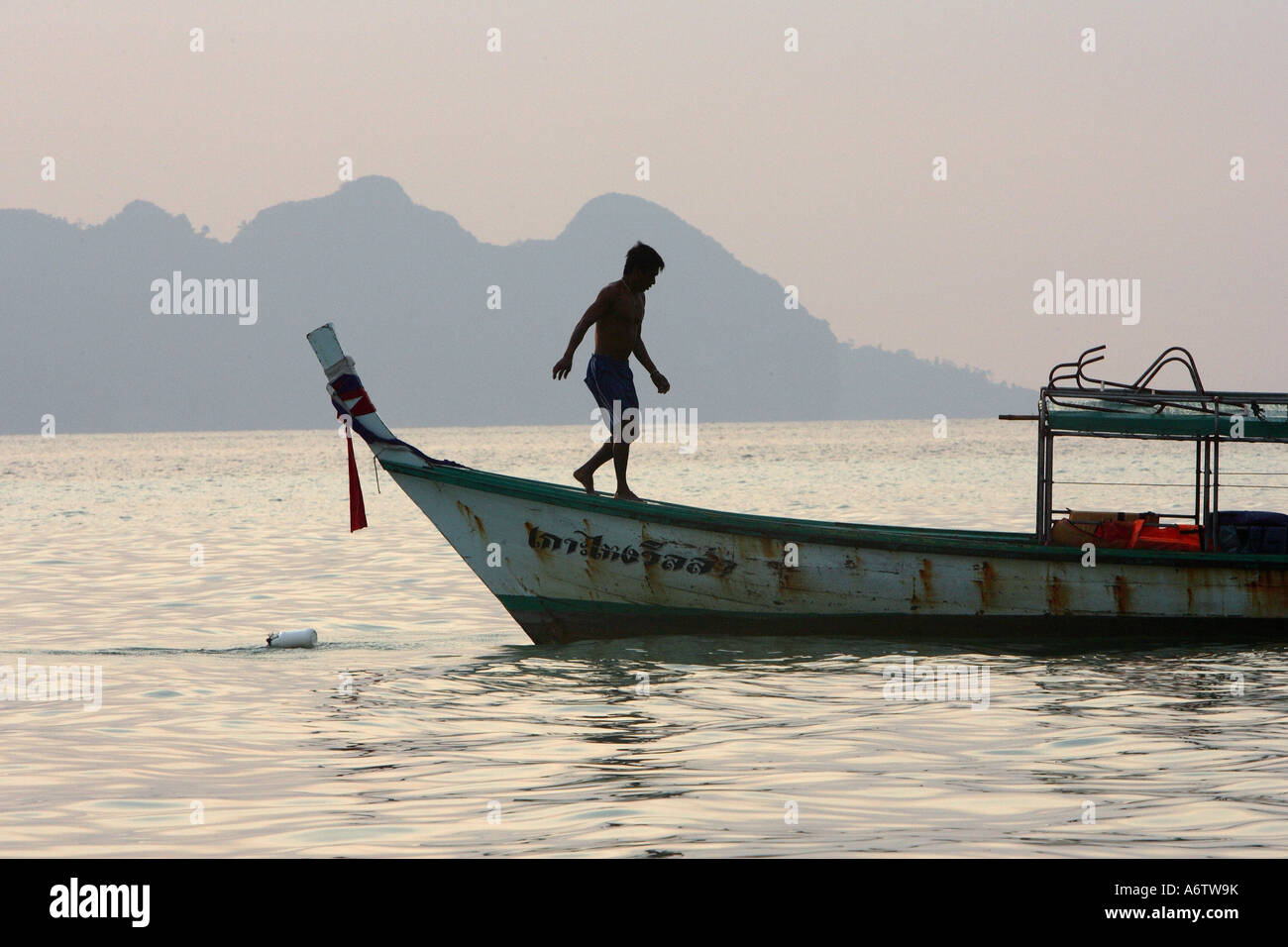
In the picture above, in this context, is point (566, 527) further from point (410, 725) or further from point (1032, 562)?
point (1032, 562)

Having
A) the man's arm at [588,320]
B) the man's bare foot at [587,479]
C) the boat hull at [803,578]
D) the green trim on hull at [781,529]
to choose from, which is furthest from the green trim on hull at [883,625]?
the man's arm at [588,320]

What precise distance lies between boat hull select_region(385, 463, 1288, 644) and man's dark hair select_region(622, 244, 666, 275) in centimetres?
186

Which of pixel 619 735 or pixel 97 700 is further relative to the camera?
pixel 97 700

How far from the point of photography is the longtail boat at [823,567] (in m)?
10.6

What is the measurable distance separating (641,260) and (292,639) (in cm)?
463

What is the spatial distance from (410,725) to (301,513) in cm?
2799

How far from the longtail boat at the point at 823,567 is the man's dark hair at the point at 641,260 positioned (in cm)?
183

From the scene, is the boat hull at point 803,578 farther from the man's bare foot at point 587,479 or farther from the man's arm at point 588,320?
the man's arm at point 588,320

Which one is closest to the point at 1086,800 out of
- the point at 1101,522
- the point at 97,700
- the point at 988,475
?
the point at 1101,522

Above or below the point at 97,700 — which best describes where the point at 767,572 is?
above

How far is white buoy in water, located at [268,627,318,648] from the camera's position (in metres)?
11.8

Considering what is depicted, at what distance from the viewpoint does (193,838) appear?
18.8 ft

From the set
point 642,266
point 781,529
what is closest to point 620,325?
point 642,266

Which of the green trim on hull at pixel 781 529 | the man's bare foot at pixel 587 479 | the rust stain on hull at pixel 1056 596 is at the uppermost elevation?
the man's bare foot at pixel 587 479
